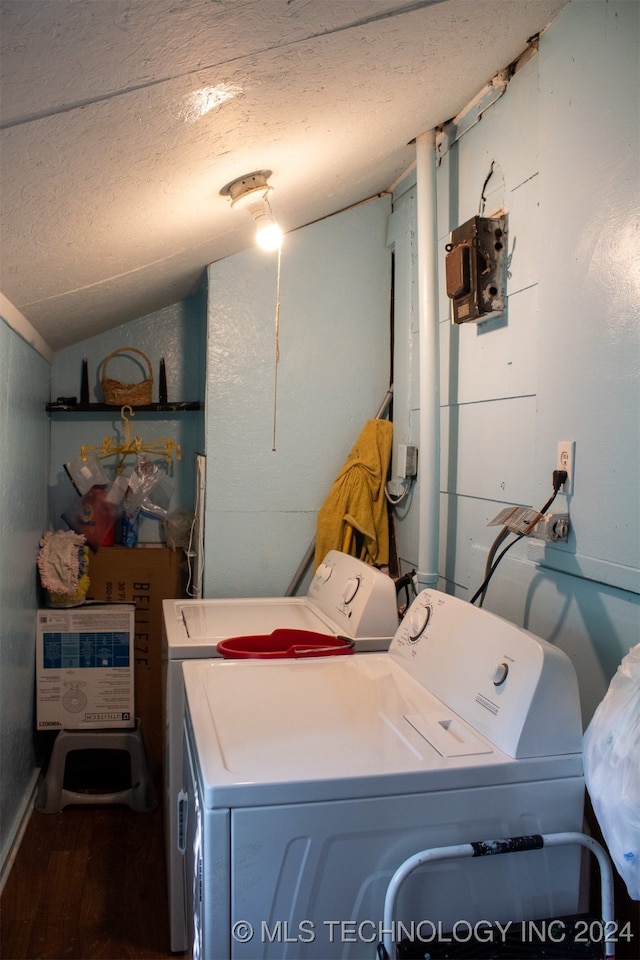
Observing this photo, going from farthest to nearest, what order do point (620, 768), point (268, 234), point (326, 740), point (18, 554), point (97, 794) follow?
point (97, 794) → point (18, 554) → point (268, 234) → point (326, 740) → point (620, 768)

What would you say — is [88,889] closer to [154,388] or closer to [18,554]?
[18,554]

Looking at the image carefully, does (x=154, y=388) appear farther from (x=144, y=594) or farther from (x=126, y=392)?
(x=144, y=594)

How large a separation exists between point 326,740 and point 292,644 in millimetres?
613

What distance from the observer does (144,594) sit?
2.91 metres

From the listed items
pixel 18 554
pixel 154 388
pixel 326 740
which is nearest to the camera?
pixel 326 740

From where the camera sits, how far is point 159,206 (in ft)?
5.66

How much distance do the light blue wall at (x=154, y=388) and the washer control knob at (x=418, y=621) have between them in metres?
1.55

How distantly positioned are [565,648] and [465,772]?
491 millimetres

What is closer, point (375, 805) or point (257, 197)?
point (375, 805)

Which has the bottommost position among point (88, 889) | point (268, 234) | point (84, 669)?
point (88, 889)

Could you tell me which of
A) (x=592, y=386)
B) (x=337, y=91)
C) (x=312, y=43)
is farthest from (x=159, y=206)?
(x=592, y=386)

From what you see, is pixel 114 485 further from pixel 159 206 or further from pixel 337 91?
pixel 337 91

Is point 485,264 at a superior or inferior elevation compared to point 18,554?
superior

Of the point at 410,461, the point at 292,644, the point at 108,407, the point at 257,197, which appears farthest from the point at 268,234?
the point at 108,407
